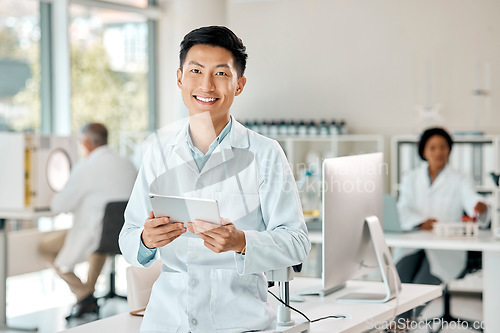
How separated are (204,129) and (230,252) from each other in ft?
0.98

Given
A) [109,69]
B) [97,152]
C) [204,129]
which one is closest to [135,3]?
[109,69]

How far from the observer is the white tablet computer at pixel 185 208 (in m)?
1.38

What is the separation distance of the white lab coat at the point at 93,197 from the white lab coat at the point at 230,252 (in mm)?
2906

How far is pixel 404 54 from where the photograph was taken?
6047 millimetres

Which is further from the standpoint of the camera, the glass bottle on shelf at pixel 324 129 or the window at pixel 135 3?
the window at pixel 135 3

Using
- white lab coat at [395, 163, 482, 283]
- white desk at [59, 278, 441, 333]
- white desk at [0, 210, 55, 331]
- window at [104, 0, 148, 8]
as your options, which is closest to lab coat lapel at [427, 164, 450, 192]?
white lab coat at [395, 163, 482, 283]

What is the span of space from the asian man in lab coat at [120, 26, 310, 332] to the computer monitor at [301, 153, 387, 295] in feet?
1.49

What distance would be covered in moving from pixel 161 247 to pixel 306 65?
16.4ft

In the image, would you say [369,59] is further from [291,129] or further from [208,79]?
[208,79]

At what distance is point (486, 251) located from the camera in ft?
10.7

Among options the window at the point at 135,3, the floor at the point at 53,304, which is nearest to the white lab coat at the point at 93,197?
the floor at the point at 53,304

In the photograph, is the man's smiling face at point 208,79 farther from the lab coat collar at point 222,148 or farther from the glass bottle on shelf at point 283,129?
the glass bottle on shelf at point 283,129

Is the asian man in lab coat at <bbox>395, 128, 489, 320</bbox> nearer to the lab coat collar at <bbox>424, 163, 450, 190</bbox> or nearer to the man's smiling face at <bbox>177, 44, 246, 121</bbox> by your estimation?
the lab coat collar at <bbox>424, 163, 450, 190</bbox>

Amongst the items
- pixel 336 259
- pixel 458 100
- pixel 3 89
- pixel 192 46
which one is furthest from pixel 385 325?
pixel 3 89
